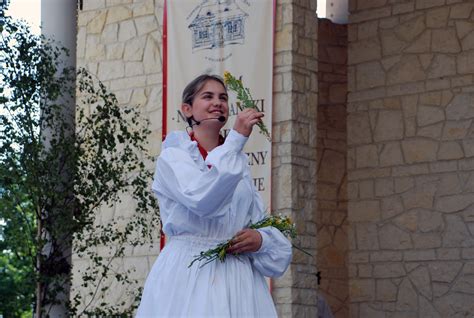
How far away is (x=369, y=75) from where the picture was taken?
955 centimetres

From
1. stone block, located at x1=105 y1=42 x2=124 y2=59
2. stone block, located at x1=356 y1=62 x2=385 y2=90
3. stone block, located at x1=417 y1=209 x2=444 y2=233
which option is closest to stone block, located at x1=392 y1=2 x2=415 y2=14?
stone block, located at x1=356 y1=62 x2=385 y2=90

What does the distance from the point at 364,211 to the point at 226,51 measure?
2279 mm

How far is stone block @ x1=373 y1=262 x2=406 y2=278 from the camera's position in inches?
354

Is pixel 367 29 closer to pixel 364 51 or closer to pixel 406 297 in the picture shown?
pixel 364 51

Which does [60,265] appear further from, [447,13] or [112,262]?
[447,13]

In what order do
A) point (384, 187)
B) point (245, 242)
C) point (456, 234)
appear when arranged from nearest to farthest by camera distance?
point (245, 242) → point (456, 234) → point (384, 187)

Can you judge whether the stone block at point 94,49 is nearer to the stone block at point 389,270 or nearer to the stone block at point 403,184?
the stone block at point 403,184

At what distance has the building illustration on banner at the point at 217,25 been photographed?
7852 millimetres

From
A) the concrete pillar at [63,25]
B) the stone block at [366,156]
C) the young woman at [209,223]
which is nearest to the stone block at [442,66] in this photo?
the stone block at [366,156]

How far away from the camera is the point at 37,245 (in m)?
7.04

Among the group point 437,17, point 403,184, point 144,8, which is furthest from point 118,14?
point 403,184

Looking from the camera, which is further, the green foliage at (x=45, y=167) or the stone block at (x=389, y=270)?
the stone block at (x=389, y=270)

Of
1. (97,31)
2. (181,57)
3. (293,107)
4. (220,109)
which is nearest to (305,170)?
(293,107)

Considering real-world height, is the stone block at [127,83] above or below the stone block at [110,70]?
below
